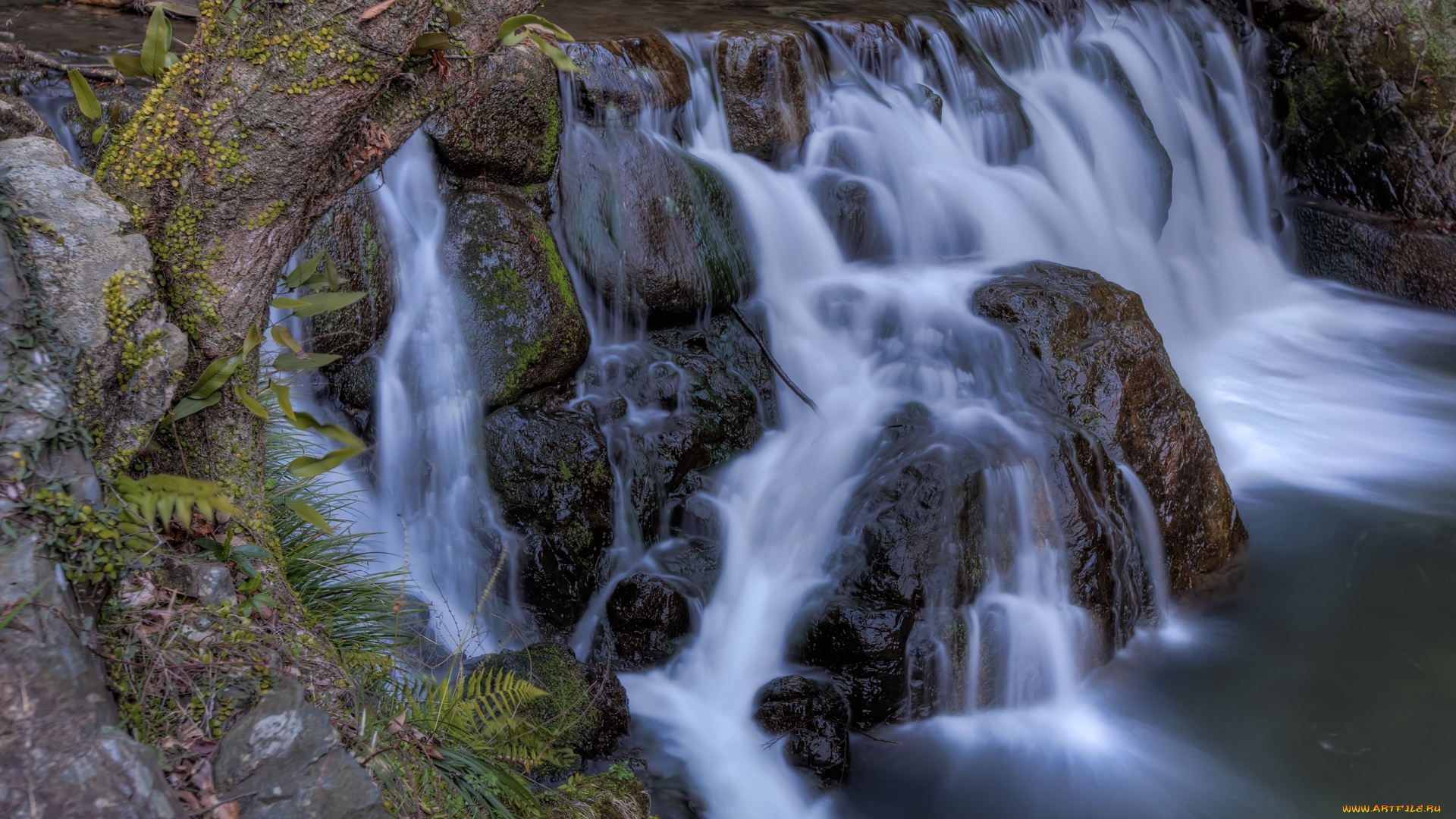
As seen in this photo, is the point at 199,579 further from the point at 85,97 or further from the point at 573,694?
the point at 573,694

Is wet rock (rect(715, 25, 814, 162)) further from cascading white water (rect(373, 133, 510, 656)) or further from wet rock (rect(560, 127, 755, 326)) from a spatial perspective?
cascading white water (rect(373, 133, 510, 656))

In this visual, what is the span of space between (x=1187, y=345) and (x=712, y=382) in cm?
451

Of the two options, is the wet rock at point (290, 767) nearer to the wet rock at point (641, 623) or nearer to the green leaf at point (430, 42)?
the green leaf at point (430, 42)

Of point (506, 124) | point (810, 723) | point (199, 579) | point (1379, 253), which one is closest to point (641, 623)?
point (810, 723)

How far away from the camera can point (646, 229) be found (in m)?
5.70

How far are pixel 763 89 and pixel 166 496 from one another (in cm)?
540

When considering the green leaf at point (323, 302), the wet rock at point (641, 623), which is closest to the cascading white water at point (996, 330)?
the wet rock at point (641, 623)

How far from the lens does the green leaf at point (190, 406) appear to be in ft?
7.39

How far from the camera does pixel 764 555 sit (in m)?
5.19

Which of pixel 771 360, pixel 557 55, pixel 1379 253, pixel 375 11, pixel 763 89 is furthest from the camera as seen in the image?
pixel 1379 253

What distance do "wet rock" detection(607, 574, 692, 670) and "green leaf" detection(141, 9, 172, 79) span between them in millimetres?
3215

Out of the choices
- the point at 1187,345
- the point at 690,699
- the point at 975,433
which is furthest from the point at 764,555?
the point at 1187,345

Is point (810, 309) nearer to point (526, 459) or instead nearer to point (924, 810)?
point (526, 459)

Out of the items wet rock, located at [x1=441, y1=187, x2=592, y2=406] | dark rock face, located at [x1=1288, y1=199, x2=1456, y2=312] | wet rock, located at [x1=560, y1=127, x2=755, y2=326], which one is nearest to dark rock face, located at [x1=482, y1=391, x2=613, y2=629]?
wet rock, located at [x1=441, y1=187, x2=592, y2=406]
